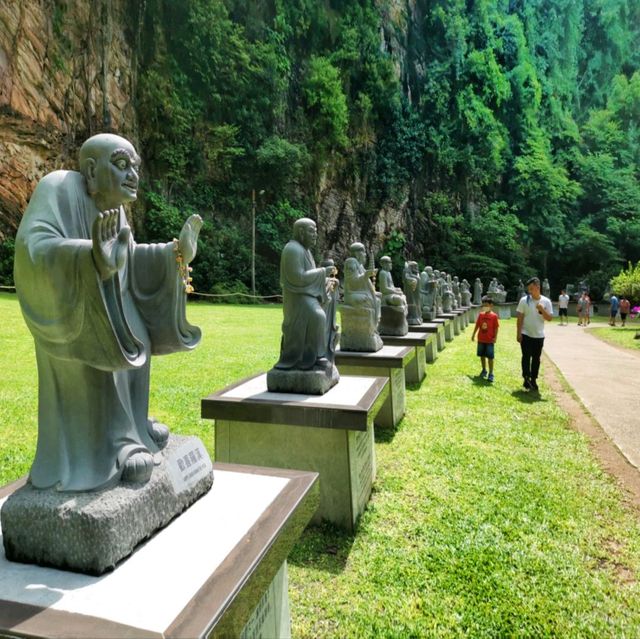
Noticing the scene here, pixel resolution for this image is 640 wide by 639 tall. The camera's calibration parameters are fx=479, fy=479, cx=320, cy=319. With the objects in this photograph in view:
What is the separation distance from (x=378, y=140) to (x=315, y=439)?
33.1 meters

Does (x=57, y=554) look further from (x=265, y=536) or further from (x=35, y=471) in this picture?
(x=265, y=536)

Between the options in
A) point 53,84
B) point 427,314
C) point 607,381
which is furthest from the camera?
point 53,84

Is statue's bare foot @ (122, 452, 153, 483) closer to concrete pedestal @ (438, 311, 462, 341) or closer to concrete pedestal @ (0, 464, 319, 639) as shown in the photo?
concrete pedestal @ (0, 464, 319, 639)

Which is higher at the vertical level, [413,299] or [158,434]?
[413,299]

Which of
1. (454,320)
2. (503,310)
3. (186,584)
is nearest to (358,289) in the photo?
(186,584)

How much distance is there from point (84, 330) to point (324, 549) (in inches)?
100

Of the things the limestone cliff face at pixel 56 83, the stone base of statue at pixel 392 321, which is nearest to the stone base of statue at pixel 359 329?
the stone base of statue at pixel 392 321

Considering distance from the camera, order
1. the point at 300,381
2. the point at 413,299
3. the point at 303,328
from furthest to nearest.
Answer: the point at 413,299 → the point at 303,328 → the point at 300,381

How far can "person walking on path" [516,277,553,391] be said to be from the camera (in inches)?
302

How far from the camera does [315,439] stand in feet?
12.9

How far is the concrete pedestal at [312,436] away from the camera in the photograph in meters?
3.80

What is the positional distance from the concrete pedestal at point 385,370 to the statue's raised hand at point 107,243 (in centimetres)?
466

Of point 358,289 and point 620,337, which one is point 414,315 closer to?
point 358,289

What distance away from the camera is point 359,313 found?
6957 mm
